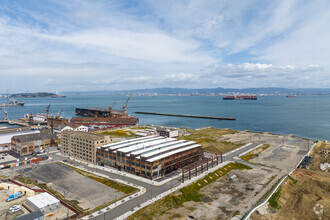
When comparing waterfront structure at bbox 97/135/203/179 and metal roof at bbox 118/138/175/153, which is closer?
waterfront structure at bbox 97/135/203/179

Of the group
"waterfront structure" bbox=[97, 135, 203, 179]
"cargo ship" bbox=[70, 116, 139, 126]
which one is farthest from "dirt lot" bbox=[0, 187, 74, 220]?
"cargo ship" bbox=[70, 116, 139, 126]

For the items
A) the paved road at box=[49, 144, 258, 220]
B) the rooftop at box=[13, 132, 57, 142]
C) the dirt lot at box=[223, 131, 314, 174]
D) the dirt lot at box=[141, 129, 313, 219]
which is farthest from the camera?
the rooftop at box=[13, 132, 57, 142]

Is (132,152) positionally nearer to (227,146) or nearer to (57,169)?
(57,169)

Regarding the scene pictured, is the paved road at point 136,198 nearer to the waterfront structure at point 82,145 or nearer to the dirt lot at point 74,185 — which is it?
the dirt lot at point 74,185

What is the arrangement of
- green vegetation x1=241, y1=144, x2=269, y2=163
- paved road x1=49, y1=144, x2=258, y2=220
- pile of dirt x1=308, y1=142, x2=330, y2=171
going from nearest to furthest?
paved road x1=49, y1=144, x2=258, y2=220
pile of dirt x1=308, y1=142, x2=330, y2=171
green vegetation x1=241, y1=144, x2=269, y2=163

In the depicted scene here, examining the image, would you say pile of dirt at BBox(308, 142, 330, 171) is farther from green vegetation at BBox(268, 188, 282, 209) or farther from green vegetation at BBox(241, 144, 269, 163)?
green vegetation at BBox(268, 188, 282, 209)

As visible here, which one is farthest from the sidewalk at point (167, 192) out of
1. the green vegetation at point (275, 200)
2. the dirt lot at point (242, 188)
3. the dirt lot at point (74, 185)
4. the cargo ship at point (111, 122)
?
the cargo ship at point (111, 122)

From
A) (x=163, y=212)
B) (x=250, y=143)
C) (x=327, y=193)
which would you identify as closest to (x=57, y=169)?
(x=163, y=212)
